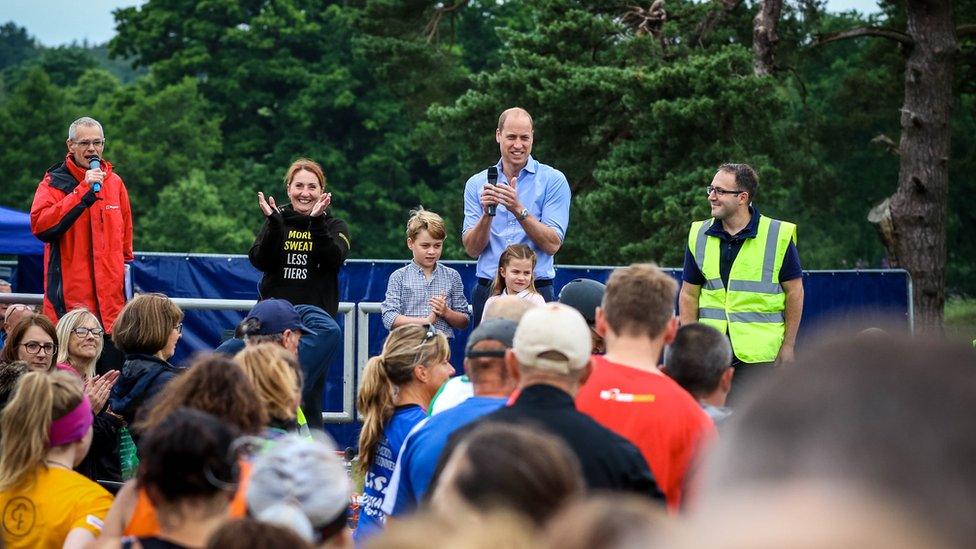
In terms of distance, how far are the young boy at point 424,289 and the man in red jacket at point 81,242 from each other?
1.98 meters

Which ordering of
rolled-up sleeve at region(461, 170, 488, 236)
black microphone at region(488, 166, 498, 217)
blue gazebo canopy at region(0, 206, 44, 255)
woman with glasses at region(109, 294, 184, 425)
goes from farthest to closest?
blue gazebo canopy at region(0, 206, 44, 255) → rolled-up sleeve at region(461, 170, 488, 236) → black microphone at region(488, 166, 498, 217) → woman with glasses at region(109, 294, 184, 425)

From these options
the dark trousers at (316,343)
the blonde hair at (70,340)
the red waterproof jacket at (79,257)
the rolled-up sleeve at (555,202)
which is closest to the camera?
the dark trousers at (316,343)

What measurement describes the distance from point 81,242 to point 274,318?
10.9 feet

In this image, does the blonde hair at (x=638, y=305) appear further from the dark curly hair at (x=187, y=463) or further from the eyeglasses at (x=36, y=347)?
the eyeglasses at (x=36, y=347)

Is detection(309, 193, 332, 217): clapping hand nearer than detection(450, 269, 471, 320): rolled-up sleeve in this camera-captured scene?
Yes

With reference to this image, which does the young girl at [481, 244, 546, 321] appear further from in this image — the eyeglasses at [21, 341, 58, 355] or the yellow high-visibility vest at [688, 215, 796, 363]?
the eyeglasses at [21, 341, 58, 355]

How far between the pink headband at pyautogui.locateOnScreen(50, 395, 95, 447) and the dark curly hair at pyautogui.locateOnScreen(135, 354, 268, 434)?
0.69 meters

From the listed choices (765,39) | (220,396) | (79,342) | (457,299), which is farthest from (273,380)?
(765,39)

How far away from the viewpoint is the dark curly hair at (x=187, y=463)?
10.1 feet

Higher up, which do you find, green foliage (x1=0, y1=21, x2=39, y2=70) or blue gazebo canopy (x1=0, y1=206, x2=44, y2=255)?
green foliage (x1=0, y1=21, x2=39, y2=70)

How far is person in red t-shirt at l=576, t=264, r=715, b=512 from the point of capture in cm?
396

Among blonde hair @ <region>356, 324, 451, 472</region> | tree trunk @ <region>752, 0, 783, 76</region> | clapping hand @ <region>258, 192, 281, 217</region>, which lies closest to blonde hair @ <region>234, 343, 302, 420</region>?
blonde hair @ <region>356, 324, 451, 472</region>

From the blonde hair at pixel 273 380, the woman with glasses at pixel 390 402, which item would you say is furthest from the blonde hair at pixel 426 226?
the blonde hair at pixel 273 380

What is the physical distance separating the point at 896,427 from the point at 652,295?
342 cm
